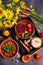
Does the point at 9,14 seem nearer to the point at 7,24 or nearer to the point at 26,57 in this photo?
the point at 7,24

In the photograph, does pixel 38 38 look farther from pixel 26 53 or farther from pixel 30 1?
pixel 30 1

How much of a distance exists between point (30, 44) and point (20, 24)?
152mm

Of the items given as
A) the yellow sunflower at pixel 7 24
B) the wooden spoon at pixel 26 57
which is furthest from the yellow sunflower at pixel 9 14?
the wooden spoon at pixel 26 57

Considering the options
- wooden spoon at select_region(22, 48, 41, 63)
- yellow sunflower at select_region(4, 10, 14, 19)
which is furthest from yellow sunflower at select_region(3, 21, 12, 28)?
wooden spoon at select_region(22, 48, 41, 63)

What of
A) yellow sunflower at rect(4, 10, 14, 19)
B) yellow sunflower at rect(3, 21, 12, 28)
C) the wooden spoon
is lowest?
the wooden spoon

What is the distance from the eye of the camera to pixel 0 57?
1.62 m

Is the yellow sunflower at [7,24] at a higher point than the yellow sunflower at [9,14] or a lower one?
lower

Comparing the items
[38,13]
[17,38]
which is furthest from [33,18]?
[17,38]

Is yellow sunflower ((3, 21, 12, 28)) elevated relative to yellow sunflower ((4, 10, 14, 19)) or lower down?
lower down

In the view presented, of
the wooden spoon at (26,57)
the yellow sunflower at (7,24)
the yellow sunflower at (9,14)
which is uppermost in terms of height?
the yellow sunflower at (9,14)

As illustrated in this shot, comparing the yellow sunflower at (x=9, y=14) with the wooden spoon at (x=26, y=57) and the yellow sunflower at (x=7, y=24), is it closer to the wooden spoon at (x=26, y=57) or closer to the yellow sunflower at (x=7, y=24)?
the yellow sunflower at (x=7, y=24)

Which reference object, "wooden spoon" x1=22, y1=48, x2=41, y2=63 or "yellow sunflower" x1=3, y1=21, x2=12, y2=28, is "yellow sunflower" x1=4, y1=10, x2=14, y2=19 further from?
"wooden spoon" x1=22, y1=48, x2=41, y2=63

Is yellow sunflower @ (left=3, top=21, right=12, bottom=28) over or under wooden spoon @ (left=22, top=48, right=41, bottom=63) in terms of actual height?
over

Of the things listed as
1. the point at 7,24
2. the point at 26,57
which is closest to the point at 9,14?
the point at 7,24
